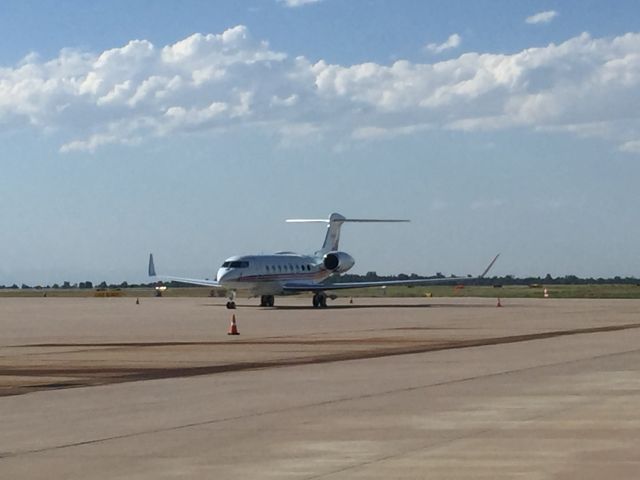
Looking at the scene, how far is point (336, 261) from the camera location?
75.9m

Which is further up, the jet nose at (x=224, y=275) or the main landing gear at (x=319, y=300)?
the jet nose at (x=224, y=275)

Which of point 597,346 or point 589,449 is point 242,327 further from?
point 589,449

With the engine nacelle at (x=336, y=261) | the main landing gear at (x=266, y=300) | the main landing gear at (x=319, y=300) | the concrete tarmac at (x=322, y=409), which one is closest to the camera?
the concrete tarmac at (x=322, y=409)

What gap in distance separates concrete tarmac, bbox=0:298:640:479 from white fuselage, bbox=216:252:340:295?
112 feet

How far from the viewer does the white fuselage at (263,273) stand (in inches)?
2699

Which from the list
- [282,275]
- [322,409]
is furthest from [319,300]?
[322,409]

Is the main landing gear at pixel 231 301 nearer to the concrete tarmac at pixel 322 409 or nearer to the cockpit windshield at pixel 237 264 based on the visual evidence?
the cockpit windshield at pixel 237 264

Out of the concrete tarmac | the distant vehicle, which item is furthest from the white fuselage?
the concrete tarmac

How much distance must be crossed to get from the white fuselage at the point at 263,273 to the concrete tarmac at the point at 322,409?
112 ft

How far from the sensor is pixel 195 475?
11.0 meters

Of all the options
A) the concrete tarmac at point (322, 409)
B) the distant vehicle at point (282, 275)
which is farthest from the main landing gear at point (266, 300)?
the concrete tarmac at point (322, 409)

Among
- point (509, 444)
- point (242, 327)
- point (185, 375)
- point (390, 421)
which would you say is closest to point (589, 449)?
point (509, 444)

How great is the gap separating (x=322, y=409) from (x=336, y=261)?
5961 cm

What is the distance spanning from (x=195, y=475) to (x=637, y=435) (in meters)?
5.12
